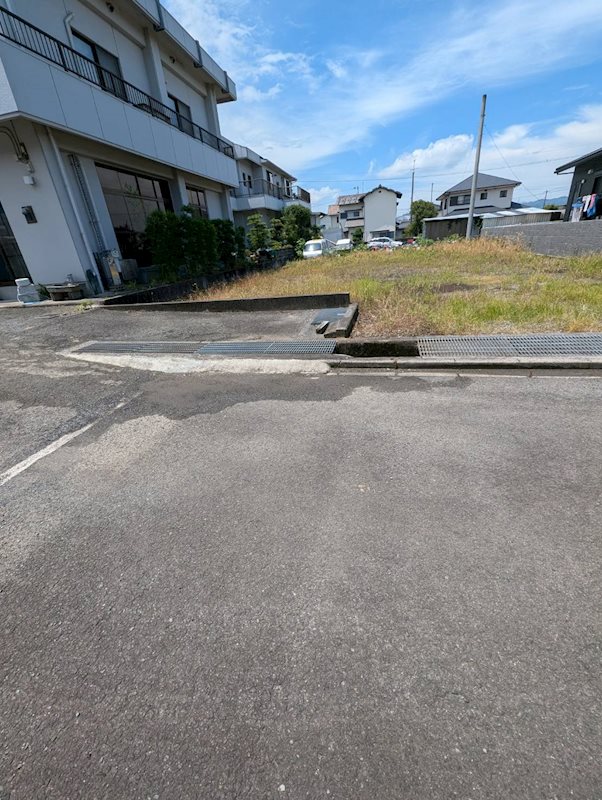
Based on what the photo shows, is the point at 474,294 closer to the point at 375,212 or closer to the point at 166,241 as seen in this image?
the point at 166,241

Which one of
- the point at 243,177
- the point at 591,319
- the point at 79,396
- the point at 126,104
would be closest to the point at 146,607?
the point at 79,396

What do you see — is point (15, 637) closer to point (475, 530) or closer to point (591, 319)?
point (475, 530)

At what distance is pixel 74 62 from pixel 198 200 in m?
8.16

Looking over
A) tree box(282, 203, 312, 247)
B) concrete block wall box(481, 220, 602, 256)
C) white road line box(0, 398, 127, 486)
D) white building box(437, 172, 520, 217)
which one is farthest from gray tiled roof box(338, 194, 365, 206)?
white road line box(0, 398, 127, 486)

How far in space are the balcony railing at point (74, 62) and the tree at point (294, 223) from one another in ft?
47.4

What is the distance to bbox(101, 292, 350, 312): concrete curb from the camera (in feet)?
23.6

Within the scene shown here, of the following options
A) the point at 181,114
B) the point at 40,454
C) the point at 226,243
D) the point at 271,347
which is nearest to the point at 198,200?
the point at 181,114

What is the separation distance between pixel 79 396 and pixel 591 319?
6767 millimetres

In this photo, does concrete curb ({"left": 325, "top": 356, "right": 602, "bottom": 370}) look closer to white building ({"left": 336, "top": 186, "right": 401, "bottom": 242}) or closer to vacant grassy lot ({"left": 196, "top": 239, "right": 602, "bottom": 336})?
vacant grassy lot ({"left": 196, "top": 239, "right": 602, "bottom": 336})

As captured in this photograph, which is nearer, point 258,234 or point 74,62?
point 74,62

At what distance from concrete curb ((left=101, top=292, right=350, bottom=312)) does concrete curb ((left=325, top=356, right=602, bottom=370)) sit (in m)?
3.02

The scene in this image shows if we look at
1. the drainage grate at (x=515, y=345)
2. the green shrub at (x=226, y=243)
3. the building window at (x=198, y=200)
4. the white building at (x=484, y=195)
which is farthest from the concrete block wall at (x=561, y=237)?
the white building at (x=484, y=195)

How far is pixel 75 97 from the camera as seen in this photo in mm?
8719

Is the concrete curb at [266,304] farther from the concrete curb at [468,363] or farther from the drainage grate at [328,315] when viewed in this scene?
the concrete curb at [468,363]
